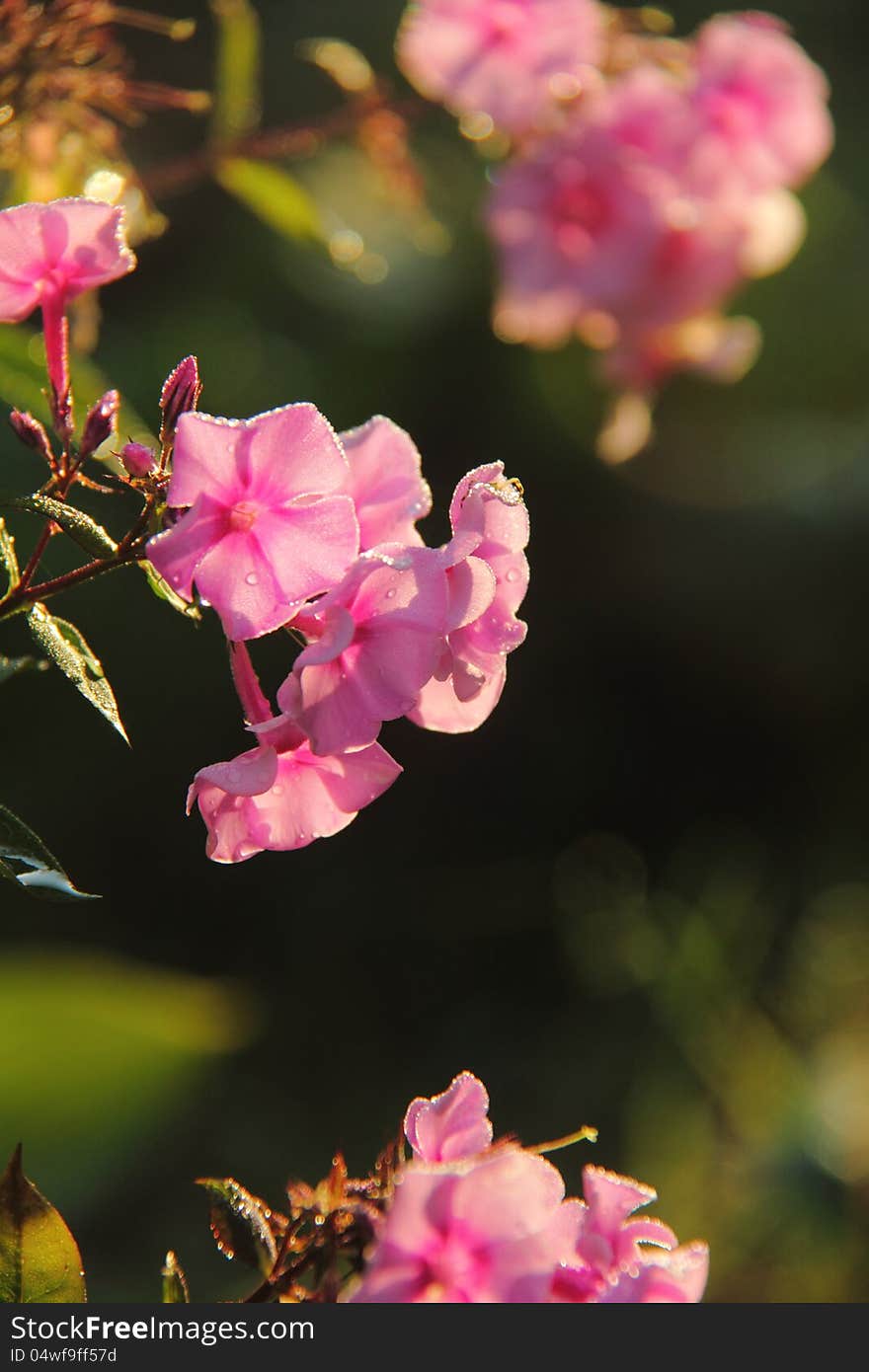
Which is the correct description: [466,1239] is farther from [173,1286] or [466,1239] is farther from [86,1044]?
[86,1044]

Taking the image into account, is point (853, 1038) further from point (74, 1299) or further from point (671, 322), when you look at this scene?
point (74, 1299)

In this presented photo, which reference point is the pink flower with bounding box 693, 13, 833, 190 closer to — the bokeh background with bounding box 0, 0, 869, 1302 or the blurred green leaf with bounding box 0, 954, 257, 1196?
the bokeh background with bounding box 0, 0, 869, 1302

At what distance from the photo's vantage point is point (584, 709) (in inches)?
82.0

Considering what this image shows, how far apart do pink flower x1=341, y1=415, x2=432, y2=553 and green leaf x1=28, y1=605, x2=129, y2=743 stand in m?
0.10

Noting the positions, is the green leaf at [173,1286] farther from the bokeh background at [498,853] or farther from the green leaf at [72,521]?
the bokeh background at [498,853]

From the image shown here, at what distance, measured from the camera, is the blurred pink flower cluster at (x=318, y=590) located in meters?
0.42

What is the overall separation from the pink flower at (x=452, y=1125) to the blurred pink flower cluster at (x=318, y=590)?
3.8 inches

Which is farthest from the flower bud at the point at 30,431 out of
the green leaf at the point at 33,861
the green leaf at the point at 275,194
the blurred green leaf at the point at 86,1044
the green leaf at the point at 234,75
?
the blurred green leaf at the point at 86,1044

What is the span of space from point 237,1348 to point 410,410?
1.77 meters

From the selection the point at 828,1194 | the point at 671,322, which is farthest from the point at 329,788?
the point at 828,1194

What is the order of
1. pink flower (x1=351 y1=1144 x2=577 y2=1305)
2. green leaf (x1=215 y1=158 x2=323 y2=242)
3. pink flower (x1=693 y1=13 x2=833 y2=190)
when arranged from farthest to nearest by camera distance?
1. pink flower (x1=693 y1=13 x2=833 y2=190)
2. green leaf (x1=215 y1=158 x2=323 y2=242)
3. pink flower (x1=351 y1=1144 x2=577 y2=1305)

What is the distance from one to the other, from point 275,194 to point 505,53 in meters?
0.26

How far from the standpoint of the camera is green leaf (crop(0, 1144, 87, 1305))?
0.45m

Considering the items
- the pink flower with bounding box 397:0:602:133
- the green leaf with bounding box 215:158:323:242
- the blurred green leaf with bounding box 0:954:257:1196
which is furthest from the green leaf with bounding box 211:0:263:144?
the blurred green leaf with bounding box 0:954:257:1196
